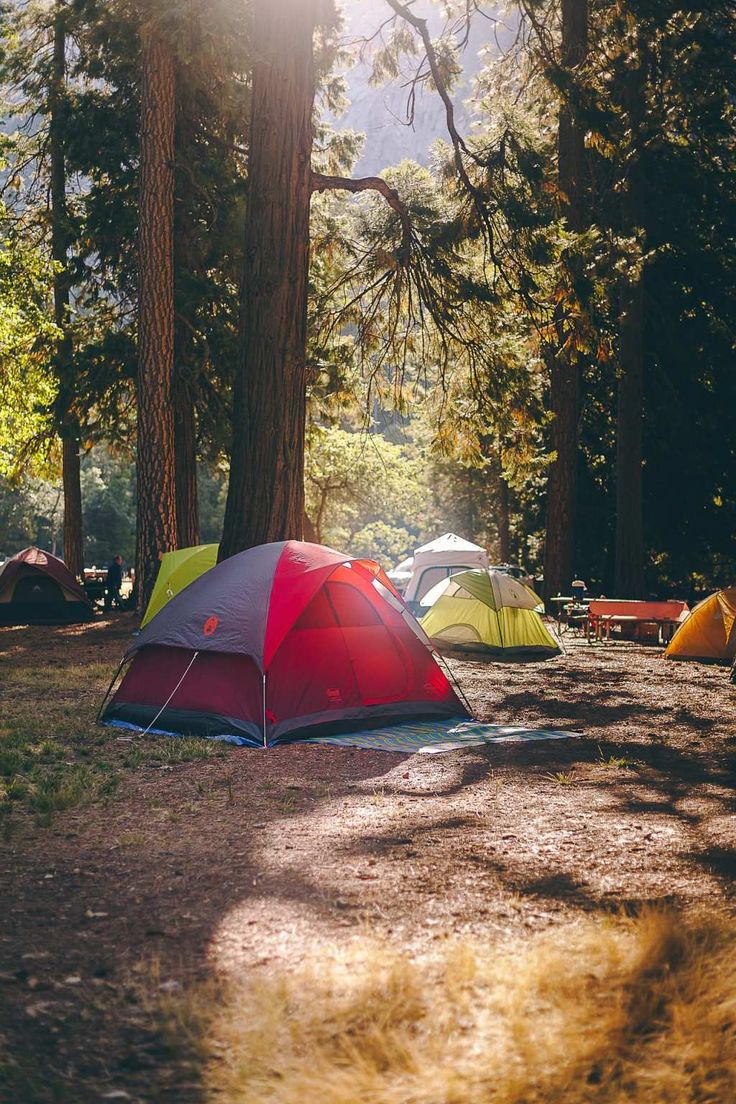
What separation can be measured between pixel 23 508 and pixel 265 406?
188 feet

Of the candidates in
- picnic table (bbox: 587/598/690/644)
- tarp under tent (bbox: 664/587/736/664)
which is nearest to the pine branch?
tarp under tent (bbox: 664/587/736/664)

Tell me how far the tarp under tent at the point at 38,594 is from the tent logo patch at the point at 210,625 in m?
13.3

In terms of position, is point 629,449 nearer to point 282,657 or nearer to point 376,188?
point 376,188

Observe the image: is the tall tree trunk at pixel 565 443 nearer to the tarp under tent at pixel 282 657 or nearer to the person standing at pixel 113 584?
the person standing at pixel 113 584

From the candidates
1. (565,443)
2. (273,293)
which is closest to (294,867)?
(273,293)

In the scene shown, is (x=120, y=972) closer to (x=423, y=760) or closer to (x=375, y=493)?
(x=423, y=760)

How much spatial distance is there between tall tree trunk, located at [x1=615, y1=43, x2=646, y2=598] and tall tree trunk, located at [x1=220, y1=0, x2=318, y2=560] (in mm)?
11634

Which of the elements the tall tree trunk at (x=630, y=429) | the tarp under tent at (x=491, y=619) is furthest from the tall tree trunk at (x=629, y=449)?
the tarp under tent at (x=491, y=619)

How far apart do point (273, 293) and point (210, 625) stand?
3.80 meters

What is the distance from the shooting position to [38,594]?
21.6 metres

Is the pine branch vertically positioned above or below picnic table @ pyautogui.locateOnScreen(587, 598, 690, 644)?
above

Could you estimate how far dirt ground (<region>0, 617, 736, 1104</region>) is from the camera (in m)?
3.39

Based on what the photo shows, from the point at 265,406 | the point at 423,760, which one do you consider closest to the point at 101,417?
the point at 265,406

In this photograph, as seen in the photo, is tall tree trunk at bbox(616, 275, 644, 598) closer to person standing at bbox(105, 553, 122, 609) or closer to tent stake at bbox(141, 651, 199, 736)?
person standing at bbox(105, 553, 122, 609)
